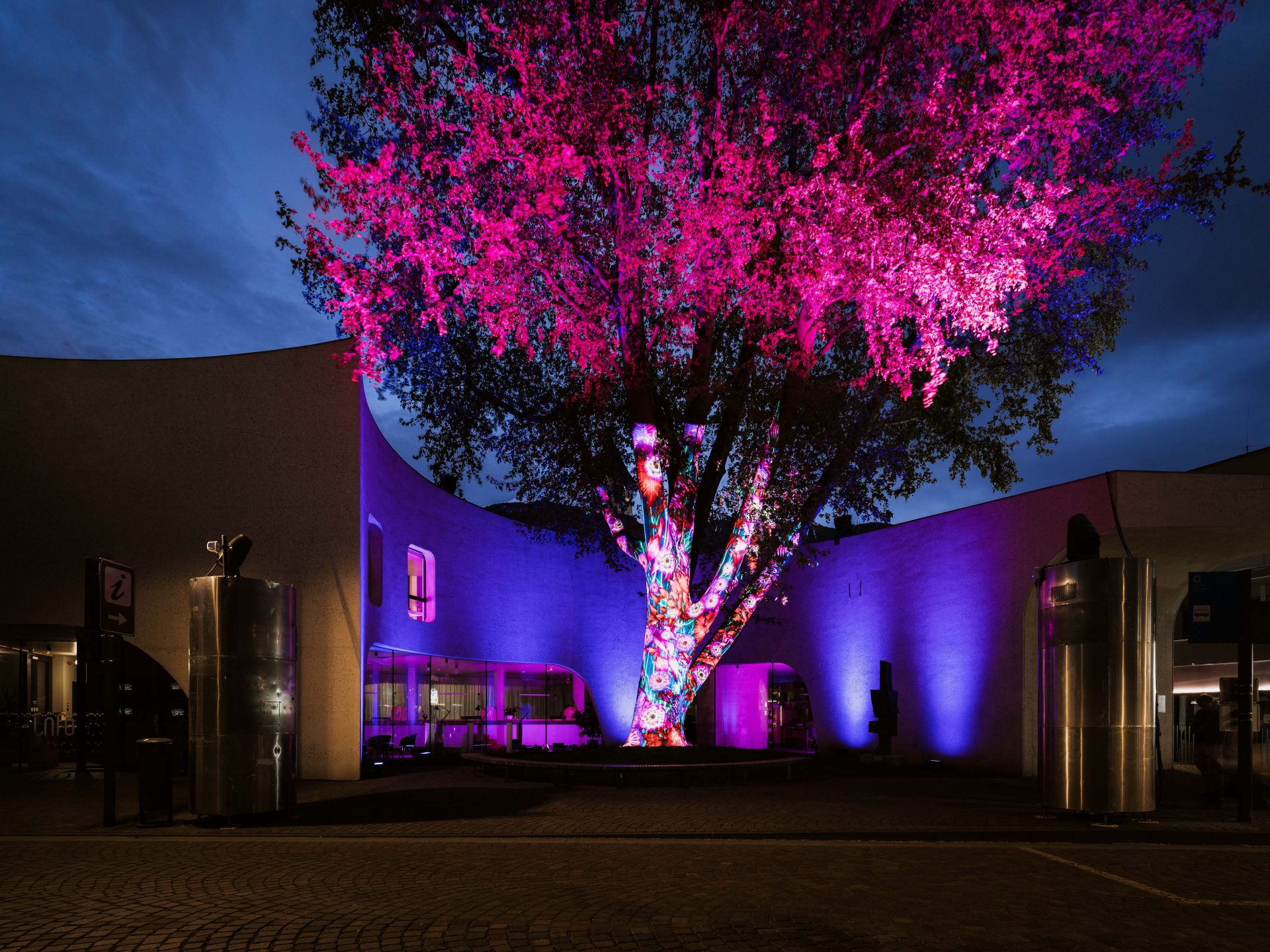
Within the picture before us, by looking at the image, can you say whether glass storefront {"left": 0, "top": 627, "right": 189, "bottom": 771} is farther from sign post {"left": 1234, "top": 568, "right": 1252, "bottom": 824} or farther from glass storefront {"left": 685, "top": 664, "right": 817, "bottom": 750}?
sign post {"left": 1234, "top": 568, "right": 1252, "bottom": 824}

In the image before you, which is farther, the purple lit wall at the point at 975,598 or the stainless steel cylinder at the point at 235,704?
the purple lit wall at the point at 975,598

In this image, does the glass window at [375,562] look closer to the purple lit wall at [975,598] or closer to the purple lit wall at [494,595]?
the purple lit wall at [494,595]

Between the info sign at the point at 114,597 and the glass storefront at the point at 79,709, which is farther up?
the info sign at the point at 114,597

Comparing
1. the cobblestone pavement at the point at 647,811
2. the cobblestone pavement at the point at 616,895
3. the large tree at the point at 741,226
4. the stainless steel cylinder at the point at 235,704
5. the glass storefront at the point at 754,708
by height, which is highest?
the large tree at the point at 741,226

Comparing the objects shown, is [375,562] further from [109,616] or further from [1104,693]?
[1104,693]

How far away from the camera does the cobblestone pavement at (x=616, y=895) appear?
621cm

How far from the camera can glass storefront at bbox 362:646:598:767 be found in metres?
21.6

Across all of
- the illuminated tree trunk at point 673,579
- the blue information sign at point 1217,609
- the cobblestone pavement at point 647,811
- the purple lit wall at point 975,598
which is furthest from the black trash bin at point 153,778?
the purple lit wall at point 975,598

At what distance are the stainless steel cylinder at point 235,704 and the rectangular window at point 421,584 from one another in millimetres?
11469

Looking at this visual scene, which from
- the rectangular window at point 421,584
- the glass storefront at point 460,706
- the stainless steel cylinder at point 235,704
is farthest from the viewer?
the rectangular window at point 421,584

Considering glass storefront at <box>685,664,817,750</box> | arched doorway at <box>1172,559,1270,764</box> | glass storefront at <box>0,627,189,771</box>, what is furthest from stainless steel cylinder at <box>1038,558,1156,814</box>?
arched doorway at <box>1172,559,1270,764</box>

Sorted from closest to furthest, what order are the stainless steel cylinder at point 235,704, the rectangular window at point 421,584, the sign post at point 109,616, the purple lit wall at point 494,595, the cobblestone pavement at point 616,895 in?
the cobblestone pavement at point 616,895
the sign post at point 109,616
the stainless steel cylinder at point 235,704
the purple lit wall at point 494,595
the rectangular window at point 421,584

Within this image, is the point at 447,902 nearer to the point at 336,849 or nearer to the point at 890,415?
the point at 336,849

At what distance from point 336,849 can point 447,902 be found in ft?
9.49
